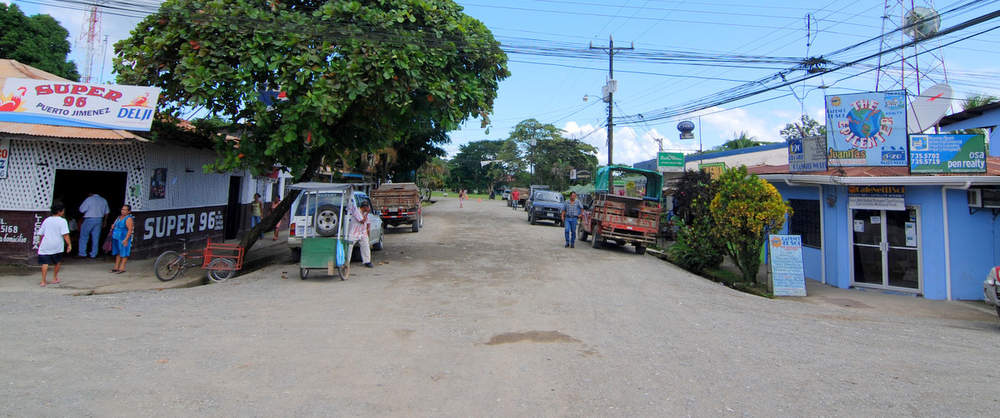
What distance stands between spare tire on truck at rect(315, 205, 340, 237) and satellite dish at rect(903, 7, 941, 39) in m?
11.8

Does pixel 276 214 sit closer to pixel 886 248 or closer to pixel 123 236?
pixel 123 236

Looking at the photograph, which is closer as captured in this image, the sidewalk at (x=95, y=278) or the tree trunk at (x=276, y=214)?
the sidewalk at (x=95, y=278)

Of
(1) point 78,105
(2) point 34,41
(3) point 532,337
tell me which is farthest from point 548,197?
(2) point 34,41

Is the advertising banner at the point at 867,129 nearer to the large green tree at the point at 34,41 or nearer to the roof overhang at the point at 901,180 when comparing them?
the roof overhang at the point at 901,180

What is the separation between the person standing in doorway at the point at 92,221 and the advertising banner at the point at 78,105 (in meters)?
1.78

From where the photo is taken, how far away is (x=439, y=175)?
52188 millimetres

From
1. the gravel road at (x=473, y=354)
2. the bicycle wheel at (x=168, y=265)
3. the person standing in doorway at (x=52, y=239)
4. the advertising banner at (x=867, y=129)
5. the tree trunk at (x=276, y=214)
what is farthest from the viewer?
the tree trunk at (x=276, y=214)

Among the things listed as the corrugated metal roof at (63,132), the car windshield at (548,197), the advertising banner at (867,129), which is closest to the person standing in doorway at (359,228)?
the corrugated metal roof at (63,132)

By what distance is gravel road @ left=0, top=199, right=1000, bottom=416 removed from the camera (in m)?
4.08

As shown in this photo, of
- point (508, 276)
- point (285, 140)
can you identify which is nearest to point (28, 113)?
point (285, 140)

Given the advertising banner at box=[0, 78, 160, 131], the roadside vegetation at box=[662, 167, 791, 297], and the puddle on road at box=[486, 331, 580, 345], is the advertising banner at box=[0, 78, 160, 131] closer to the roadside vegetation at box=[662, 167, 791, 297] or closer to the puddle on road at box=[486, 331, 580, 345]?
the puddle on road at box=[486, 331, 580, 345]

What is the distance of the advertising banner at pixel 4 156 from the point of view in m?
10.1

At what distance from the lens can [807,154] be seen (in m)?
11.7

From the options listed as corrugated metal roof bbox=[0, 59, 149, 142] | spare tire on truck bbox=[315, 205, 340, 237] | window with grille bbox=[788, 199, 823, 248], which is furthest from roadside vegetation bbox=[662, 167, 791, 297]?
corrugated metal roof bbox=[0, 59, 149, 142]
